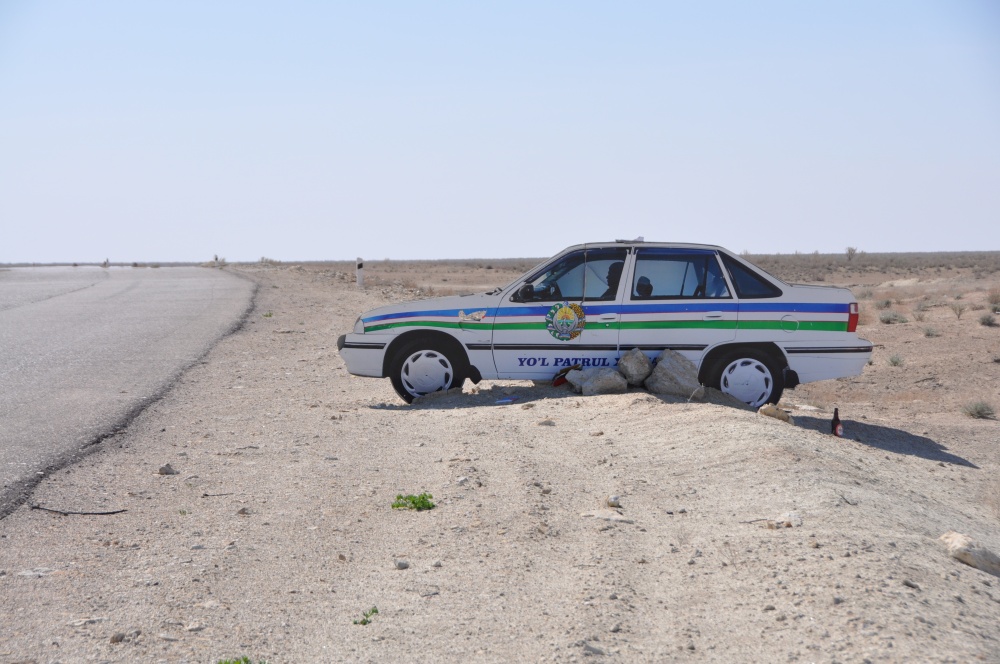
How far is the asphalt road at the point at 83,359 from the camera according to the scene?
8.15 m

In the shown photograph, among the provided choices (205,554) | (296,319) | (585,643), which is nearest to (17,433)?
(205,554)

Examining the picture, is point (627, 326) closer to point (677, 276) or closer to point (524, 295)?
point (677, 276)

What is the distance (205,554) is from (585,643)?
7.57 ft

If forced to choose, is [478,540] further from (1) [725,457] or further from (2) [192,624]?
(1) [725,457]

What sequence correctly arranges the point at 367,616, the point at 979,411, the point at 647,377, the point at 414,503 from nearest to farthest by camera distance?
the point at 367,616 < the point at 414,503 < the point at 647,377 < the point at 979,411

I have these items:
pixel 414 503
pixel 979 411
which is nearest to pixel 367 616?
pixel 414 503

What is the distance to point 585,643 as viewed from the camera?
164 inches

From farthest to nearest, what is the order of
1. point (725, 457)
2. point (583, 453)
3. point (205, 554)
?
point (583, 453) < point (725, 457) < point (205, 554)

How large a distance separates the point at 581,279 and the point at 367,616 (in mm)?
6485

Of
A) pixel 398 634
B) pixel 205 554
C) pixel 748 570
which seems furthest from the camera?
pixel 205 554

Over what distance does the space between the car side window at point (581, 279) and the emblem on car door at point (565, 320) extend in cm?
11

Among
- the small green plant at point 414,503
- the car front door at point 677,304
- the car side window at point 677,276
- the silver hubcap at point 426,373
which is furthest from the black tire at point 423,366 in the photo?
the small green plant at point 414,503

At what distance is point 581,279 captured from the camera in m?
10.5

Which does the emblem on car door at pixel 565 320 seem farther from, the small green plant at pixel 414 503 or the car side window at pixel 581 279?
the small green plant at pixel 414 503
